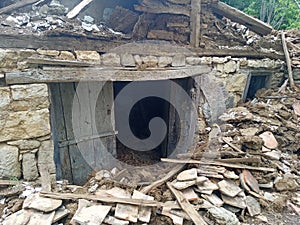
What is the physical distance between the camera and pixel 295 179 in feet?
11.2

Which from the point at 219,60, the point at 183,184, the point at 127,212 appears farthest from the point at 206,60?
the point at 127,212

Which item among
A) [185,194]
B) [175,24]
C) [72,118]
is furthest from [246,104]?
[72,118]

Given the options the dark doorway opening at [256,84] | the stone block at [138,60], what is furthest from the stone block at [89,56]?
the dark doorway opening at [256,84]

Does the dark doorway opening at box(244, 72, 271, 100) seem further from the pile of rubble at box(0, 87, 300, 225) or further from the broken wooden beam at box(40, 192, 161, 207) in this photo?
the broken wooden beam at box(40, 192, 161, 207)

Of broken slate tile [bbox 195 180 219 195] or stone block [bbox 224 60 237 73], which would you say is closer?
broken slate tile [bbox 195 180 219 195]

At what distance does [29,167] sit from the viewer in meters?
2.94

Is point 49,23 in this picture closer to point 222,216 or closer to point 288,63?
point 222,216

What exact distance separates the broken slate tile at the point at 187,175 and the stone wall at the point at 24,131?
5.80ft

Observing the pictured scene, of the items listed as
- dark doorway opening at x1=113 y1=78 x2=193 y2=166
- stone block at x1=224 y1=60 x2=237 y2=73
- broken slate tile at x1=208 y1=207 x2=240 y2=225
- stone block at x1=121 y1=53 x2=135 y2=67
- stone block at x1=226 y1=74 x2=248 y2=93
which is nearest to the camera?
broken slate tile at x1=208 y1=207 x2=240 y2=225

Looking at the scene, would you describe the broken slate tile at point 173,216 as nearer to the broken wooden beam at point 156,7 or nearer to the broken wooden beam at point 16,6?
the broken wooden beam at point 156,7

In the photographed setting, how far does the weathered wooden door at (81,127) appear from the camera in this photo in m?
3.54

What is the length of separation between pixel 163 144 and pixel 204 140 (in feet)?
5.29

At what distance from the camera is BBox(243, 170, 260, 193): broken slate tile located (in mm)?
3152

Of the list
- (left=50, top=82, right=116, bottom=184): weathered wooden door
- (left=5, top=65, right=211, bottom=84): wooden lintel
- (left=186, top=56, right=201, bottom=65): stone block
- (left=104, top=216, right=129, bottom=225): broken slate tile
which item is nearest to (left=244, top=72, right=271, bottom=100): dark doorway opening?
(left=186, top=56, right=201, bottom=65): stone block
